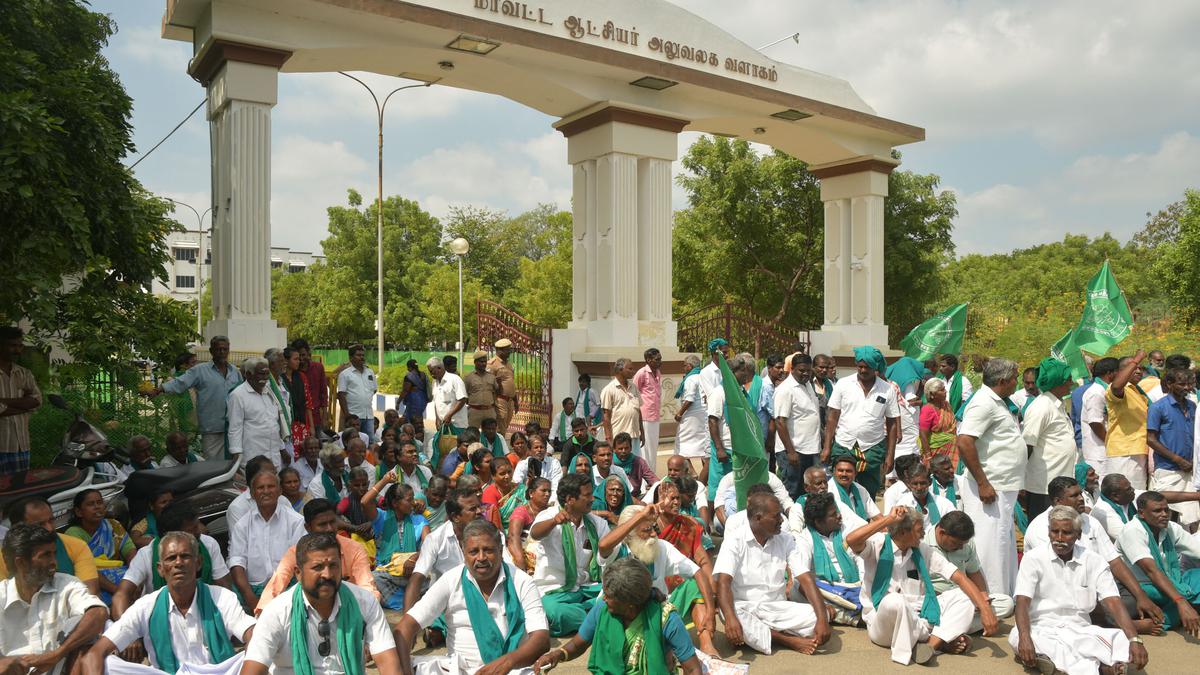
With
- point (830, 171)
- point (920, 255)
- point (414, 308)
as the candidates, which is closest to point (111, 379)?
point (830, 171)

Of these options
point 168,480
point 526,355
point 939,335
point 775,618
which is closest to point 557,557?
point 775,618

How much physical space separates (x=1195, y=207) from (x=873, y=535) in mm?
21645

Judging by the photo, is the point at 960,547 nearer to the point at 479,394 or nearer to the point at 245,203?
the point at 479,394

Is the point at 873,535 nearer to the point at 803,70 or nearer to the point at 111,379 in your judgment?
the point at 111,379

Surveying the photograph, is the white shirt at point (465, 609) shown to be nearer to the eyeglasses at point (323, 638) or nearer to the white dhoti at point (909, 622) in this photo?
the eyeglasses at point (323, 638)

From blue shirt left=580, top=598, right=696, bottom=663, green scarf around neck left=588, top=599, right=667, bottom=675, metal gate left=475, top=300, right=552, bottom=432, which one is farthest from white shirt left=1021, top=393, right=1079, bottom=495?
metal gate left=475, top=300, right=552, bottom=432

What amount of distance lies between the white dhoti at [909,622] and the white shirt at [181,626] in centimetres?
337

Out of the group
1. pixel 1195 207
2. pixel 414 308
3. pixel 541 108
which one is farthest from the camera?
pixel 414 308

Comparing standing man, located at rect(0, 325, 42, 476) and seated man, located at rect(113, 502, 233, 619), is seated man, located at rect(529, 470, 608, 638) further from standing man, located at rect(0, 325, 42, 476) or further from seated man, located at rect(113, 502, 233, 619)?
standing man, located at rect(0, 325, 42, 476)

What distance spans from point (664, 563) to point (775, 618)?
771 mm

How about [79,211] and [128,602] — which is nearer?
[128,602]

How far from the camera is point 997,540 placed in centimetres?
569

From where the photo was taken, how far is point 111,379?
7977 millimetres

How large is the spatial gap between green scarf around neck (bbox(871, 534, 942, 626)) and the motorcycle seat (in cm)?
434
